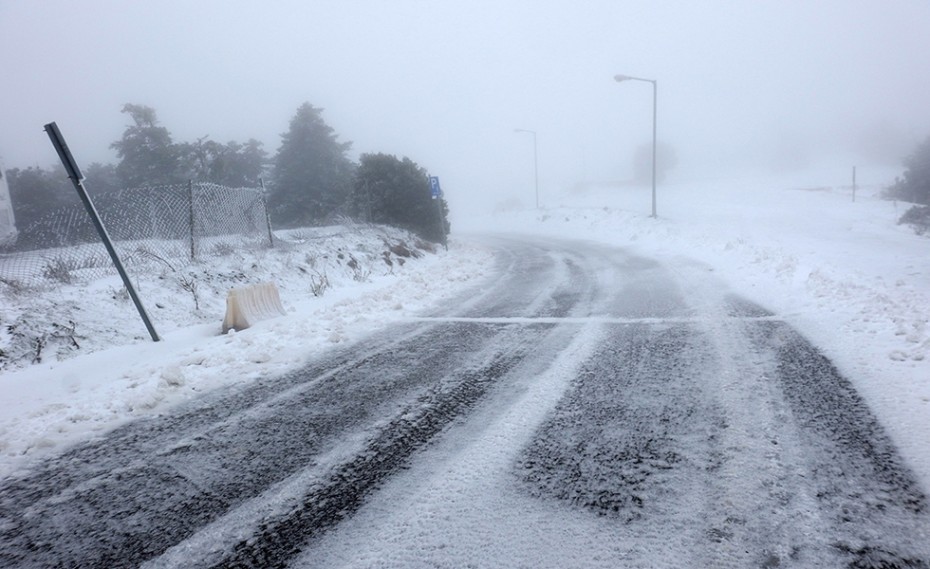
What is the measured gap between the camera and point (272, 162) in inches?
1362

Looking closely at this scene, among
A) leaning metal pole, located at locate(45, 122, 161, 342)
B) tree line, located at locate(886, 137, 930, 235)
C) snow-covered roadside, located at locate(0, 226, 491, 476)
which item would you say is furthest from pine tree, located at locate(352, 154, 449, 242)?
tree line, located at locate(886, 137, 930, 235)

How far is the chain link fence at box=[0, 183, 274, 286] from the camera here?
318 inches

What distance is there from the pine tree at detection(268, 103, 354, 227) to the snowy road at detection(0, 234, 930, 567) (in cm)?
2812

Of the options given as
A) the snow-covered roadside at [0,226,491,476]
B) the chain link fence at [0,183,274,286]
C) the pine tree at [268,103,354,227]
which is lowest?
the snow-covered roadside at [0,226,491,476]

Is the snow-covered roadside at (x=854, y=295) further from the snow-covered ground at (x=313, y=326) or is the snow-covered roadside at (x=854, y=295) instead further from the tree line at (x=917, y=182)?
the tree line at (x=917, y=182)

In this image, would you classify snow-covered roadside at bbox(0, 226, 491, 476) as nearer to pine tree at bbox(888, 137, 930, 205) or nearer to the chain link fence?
the chain link fence

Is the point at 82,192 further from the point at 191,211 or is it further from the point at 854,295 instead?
the point at 854,295

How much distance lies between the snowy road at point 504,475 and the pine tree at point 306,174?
28121 millimetres

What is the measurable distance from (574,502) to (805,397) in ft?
7.56

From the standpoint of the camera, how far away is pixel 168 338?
6.51 m

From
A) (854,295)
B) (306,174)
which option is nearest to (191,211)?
(854,295)

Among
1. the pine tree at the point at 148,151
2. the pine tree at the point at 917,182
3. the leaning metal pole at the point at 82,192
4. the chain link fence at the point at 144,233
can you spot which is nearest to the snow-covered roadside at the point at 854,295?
the leaning metal pole at the point at 82,192

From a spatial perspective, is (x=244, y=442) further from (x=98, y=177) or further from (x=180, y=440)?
(x=98, y=177)

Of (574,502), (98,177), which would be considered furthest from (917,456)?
(98,177)
